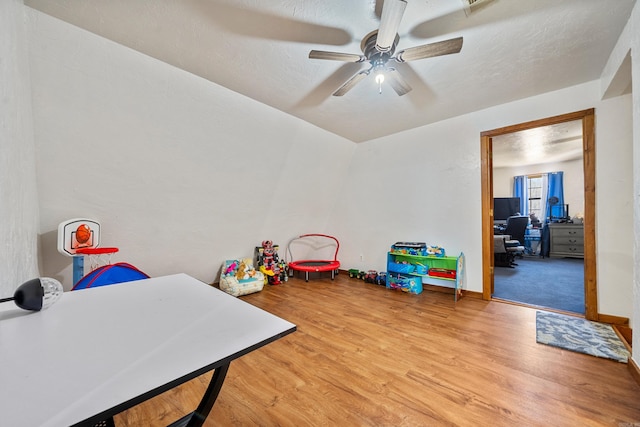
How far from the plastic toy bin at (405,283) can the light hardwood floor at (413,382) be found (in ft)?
2.96

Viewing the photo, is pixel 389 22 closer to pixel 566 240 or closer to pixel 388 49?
pixel 388 49

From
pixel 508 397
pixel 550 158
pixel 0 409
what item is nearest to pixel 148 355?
pixel 0 409

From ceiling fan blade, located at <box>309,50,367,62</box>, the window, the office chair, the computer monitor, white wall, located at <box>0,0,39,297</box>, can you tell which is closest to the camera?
white wall, located at <box>0,0,39,297</box>

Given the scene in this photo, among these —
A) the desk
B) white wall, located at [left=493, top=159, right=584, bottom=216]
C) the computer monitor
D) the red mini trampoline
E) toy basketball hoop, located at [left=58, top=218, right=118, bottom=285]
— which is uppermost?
white wall, located at [left=493, top=159, right=584, bottom=216]

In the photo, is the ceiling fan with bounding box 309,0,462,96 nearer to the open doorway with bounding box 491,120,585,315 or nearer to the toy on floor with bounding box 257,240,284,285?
the toy on floor with bounding box 257,240,284,285

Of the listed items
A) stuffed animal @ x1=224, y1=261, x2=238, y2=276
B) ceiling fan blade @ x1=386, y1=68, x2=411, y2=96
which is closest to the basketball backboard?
A: stuffed animal @ x1=224, y1=261, x2=238, y2=276

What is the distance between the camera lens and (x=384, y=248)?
414 cm

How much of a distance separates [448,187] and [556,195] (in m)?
5.17

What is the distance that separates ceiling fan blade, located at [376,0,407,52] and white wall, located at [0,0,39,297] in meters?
1.96

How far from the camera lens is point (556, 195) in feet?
20.8

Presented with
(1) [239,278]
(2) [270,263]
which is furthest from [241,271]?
(2) [270,263]

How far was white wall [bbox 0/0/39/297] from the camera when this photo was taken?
1.25 metres

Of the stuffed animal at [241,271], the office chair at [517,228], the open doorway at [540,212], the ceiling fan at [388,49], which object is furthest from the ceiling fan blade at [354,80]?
the office chair at [517,228]

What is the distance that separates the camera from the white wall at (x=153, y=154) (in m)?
1.84
